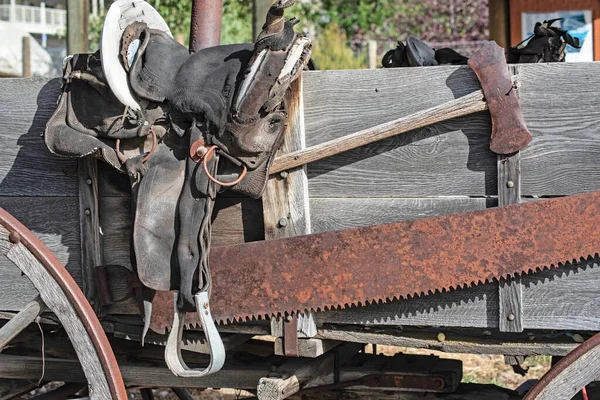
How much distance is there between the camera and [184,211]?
2.55m

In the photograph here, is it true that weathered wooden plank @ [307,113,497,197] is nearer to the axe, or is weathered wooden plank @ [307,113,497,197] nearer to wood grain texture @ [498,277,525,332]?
the axe

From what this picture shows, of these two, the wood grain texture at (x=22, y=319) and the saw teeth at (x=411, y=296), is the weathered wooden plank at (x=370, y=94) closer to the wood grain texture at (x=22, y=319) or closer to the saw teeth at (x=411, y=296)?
the saw teeth at (x=411, y=296)

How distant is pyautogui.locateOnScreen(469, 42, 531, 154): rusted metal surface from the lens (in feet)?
7.82

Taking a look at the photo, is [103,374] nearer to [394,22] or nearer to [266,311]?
[266,311]

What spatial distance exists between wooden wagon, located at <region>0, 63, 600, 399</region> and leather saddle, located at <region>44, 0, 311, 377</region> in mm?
147

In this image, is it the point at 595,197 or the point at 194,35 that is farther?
the point at 194,35

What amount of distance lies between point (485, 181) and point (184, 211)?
0.90 metres

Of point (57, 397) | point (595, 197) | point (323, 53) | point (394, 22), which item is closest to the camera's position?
point (595, 197)

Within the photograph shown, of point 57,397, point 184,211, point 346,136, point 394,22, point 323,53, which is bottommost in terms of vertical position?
point 57,397

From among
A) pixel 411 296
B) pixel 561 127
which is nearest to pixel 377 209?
pixel 411 296

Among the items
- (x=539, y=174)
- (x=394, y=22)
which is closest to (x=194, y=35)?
(x=539, y=174)

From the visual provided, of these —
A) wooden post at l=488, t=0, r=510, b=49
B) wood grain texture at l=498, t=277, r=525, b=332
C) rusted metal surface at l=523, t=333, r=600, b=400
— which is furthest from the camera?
wooden post at l=488, t=0, r=510, b=49

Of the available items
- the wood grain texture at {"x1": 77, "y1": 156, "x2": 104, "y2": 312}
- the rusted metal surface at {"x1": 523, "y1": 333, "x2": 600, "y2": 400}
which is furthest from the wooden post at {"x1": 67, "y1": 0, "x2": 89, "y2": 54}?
the rusted metal surface at {"x1": 523, "y1": 333, "x2": 600, "y2": 400}

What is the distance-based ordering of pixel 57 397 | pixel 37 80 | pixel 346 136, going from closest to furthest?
pixel 346 136, pixel 37 80, pixel 57 397
